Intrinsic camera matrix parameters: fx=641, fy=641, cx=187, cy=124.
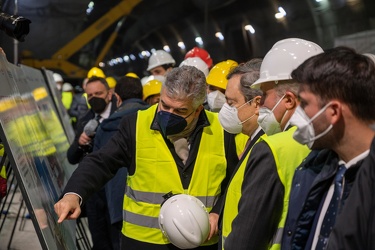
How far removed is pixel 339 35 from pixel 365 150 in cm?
546

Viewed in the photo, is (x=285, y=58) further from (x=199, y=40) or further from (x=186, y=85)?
(x=199, y=40)

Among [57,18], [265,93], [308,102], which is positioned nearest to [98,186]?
[265,93]

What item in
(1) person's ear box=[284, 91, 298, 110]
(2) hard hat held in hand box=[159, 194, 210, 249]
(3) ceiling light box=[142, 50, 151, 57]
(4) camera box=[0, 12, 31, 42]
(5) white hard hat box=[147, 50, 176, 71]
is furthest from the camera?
(3) ceiling light box=[142, 50, 151, 57]

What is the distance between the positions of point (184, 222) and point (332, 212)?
1103 mm

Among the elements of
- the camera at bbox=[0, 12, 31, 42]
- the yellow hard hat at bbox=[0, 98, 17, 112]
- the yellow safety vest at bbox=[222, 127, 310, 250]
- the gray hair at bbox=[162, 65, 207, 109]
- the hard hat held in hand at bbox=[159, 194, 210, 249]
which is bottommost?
the hard hat held in hand at bbox=[159, 194, 210, 249]

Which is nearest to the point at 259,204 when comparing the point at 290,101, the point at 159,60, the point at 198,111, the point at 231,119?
the point at 290,101

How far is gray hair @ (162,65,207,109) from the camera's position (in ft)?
10.9

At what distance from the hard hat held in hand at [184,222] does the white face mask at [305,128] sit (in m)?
1.08

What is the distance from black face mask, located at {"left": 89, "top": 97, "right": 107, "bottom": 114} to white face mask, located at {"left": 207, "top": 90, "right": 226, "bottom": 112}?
163cm

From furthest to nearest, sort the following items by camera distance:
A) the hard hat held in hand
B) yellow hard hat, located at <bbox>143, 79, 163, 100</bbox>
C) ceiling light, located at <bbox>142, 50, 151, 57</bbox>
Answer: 1. ceiling light, located at <bbox>142, 50, 151, 57</bbox>
2. yellow hard hat, located at <bbox>143, 79, 163, 100</bbox>
3. the hard hat held in hand

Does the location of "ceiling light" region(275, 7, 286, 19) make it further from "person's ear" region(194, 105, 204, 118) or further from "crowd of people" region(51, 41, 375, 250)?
"person's ear" region(194, 105, 204, 118)

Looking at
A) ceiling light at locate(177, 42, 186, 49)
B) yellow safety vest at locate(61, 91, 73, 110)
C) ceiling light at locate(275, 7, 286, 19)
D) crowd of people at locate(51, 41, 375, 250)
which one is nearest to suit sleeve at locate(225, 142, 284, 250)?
crowd of people at locate(51, 41, 375, 250)

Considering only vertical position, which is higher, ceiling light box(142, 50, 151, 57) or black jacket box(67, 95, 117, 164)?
ceiling light box(142, 50, 151, 57)

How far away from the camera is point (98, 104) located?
5918 mm
